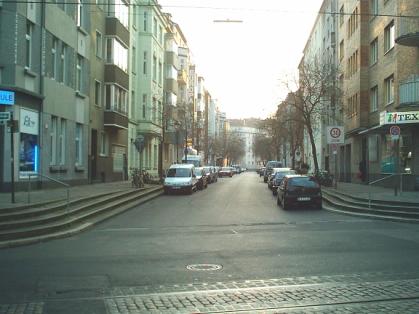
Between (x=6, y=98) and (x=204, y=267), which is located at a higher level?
(x=6, y=98)

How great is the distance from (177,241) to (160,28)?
142 feet

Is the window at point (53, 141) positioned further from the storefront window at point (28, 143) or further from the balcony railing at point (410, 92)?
the balcony railing at point (410, 92)

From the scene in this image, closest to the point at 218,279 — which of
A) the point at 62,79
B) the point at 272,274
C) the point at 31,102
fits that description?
the point at 272,274

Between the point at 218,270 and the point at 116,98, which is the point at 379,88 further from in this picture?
the point at 218,270

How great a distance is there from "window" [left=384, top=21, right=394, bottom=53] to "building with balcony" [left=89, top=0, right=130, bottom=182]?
15.3 meters

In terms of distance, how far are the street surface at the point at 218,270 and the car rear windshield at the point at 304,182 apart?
20.7 ft

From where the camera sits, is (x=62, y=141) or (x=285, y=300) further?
(x=62, y=141)

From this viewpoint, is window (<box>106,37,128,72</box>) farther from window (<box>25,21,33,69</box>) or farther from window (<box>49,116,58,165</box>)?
window (<box>25,21,33,69</box>)

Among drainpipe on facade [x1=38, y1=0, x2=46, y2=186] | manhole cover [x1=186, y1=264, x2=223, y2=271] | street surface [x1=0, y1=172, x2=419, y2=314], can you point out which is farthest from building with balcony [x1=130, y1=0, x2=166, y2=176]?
manhole cover [x1=186, y1=264, x2=223, y2=271]

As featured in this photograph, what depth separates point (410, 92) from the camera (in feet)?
88.2

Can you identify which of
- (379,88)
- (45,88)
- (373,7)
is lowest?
(45,88)

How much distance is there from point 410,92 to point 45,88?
56.3 ft

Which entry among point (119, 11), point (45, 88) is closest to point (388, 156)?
point (45, 88)

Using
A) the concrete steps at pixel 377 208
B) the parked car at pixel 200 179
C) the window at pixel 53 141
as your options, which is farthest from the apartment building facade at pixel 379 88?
the window at pixel 53 141
